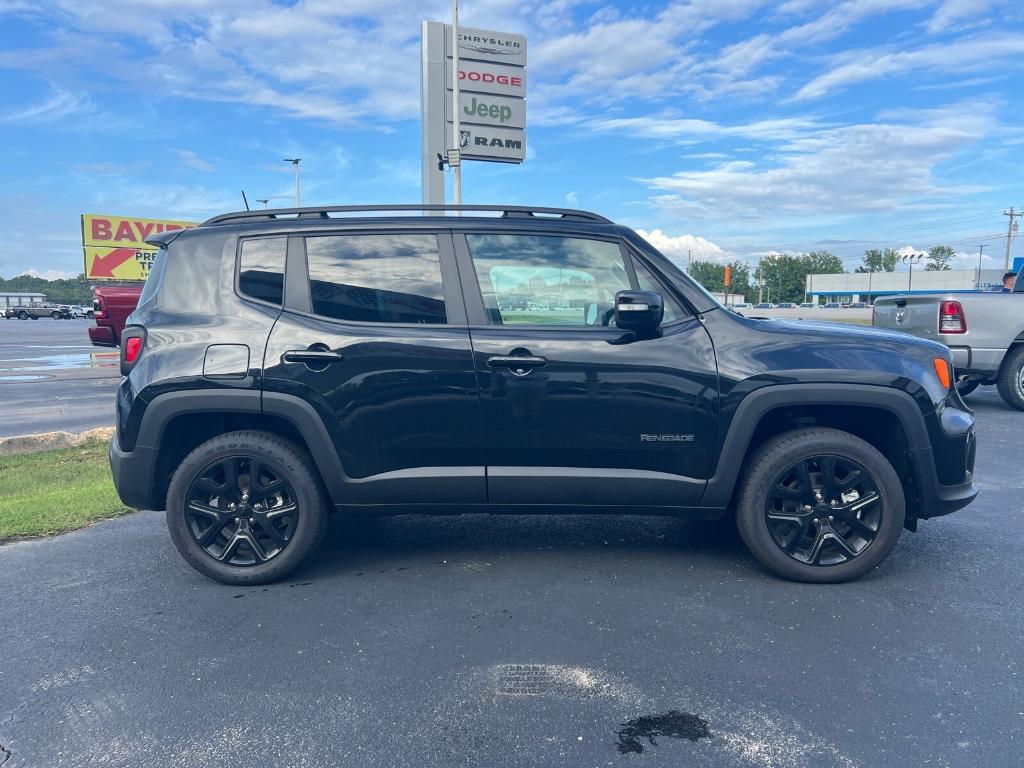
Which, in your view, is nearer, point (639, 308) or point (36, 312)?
point (639, 308)

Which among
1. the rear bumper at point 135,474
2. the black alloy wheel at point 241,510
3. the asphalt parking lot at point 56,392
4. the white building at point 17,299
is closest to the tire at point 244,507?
the black alloy wheel at point 241,510

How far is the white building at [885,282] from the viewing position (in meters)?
97.8

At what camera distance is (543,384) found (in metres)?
3.55

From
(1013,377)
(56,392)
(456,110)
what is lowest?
(56,392)

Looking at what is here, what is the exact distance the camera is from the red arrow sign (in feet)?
182

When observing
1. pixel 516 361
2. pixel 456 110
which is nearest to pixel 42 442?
pixel 516 361

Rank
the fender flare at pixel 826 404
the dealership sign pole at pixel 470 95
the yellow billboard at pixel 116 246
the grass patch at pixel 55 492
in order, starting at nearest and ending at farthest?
the fender flare at pixel 826 404
the grass patch at pixel 55 492
the dealership sign pole at pixel 470 95
the yellow billboard at pixel 116 246

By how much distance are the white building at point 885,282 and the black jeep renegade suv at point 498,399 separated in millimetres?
102911

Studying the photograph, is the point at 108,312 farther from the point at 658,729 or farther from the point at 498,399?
the point at 658,729

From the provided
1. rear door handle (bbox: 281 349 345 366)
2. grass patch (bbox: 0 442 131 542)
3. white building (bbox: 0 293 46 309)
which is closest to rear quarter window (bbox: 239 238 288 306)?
rear door handle (bbox: 281 349 345 366)

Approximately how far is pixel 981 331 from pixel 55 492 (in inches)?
376

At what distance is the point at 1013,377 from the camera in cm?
877

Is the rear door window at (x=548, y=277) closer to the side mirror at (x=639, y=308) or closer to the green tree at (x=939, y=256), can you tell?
the side mirror at (x=639, y=308)

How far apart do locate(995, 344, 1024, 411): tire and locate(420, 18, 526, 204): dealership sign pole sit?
14.1m
